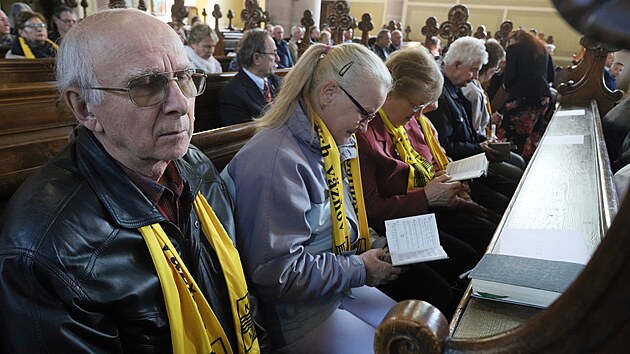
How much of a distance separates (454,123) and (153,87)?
2.77 meters

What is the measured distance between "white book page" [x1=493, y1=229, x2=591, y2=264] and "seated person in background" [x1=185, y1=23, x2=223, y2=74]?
424 centimetres

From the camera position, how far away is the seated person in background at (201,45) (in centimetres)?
483

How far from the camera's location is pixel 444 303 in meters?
1.92

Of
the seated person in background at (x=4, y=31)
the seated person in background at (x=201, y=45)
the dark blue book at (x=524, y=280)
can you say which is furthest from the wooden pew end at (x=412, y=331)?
the seated person in background at (x=4, y=31)

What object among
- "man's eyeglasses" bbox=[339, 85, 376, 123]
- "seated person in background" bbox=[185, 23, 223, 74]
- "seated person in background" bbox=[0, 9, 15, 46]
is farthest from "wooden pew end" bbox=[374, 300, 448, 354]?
"seated person in background" bbox=[0, 9, 15, 46]

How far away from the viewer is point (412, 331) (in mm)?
526

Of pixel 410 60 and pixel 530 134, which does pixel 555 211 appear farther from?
pixel 530 134

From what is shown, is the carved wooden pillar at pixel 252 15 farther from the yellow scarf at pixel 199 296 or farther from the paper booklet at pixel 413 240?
the yellow scarf at pixel 199 296

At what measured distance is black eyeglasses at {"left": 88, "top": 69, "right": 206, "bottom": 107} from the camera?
101cm

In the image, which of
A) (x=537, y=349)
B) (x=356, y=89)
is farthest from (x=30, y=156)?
(x=537, y=349)

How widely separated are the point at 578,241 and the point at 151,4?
15464 millimetres

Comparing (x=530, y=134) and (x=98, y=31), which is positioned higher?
(x=98, y=31)

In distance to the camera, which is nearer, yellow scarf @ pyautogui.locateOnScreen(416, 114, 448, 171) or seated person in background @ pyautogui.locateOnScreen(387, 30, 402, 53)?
yellow scarf @ pyautogui.locateOnScreen(416, 114, 448, 171)

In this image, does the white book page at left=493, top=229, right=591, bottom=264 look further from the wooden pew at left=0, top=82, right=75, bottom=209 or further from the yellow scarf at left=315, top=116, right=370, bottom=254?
the wooden pew at left=0, top=82, right=75, bottom=209
